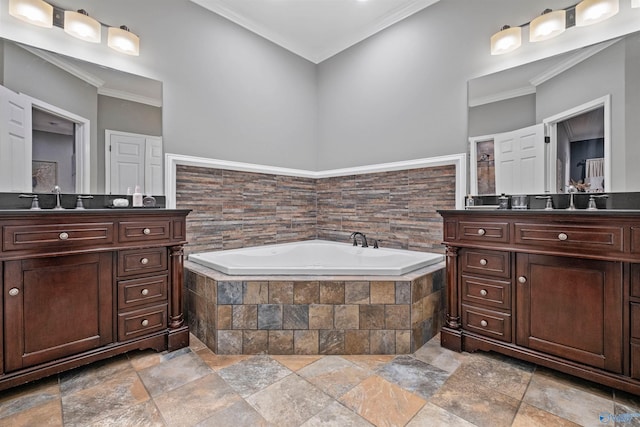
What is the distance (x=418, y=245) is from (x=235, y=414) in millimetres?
1996

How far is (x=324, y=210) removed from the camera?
362cm

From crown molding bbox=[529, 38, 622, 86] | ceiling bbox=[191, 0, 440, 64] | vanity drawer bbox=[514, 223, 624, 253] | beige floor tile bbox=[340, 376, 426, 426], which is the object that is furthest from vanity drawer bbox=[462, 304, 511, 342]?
ceiling bbox=[191, 0, 440, 64]

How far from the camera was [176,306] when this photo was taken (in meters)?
2.05

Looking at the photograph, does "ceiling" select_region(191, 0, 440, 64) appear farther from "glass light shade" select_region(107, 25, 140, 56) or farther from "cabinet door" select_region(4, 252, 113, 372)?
"cabinet door" select_region(4, 252, 113, 372)

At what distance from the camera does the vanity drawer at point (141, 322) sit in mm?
1842

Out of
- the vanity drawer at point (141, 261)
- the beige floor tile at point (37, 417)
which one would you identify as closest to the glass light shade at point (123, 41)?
the vanity drawer at point (141, 261)

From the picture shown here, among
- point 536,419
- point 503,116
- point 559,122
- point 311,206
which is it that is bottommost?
point 536,419

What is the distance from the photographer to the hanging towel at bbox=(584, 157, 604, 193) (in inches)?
74.7

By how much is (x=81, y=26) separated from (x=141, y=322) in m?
2.08

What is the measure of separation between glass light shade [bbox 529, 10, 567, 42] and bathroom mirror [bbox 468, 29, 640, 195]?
17cm

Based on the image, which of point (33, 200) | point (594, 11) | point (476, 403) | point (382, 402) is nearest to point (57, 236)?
point (33, 200)

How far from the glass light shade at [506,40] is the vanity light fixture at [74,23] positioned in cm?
278

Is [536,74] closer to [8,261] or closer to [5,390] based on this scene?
[8,261]

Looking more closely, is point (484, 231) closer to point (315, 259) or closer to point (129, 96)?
point (315, 259)
